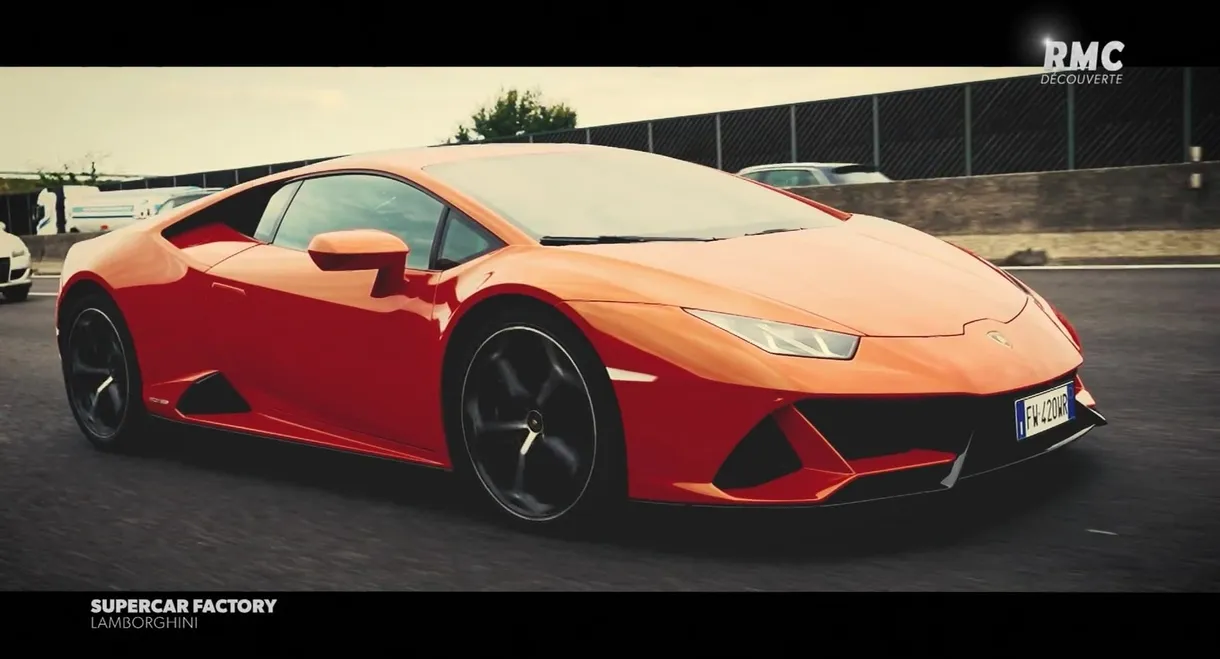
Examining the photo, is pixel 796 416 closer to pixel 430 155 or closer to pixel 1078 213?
pixel 430 155

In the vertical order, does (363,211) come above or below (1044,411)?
above

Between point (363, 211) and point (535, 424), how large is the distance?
1411 mm

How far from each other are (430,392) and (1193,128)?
1954 cm

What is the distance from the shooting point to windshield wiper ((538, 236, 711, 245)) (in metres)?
4.72

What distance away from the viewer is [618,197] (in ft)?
17.1

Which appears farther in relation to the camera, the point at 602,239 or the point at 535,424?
the point at 602,239

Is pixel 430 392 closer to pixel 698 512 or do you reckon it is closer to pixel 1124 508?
pixel 698 512

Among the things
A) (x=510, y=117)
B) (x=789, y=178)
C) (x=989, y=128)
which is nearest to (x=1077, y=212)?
(x=789, y=178)

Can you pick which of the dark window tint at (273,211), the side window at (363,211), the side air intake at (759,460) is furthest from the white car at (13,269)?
the side air intake at (759,460)

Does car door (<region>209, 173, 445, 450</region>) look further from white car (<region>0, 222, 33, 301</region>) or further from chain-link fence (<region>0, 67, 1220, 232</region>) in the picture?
chain-link fence (<region>0, 67, 1220, 232</region>)

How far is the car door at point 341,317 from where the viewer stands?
4.84 metres

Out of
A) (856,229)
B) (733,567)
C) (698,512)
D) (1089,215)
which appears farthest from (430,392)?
(1089,215)

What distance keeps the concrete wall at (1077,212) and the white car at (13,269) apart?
31.4ft

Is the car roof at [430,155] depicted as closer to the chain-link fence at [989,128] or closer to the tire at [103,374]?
the tire at [103,374]
